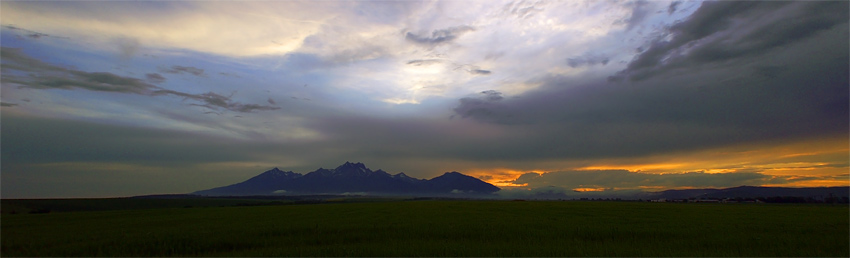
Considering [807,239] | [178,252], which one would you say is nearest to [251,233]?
[178,252]

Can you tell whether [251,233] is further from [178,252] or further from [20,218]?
[20,218]

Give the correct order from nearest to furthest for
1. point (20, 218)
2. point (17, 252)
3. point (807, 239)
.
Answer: point (17, 252) → point (20, 218) → point (807, 239)

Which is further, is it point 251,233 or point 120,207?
point 120,207

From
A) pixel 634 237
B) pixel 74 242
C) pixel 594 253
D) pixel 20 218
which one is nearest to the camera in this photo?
pixel 594 253

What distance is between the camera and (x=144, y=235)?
2036 cm

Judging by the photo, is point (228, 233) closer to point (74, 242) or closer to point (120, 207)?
point (74, 242)

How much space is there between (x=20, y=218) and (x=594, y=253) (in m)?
26.9

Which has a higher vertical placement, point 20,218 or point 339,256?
point 20,218

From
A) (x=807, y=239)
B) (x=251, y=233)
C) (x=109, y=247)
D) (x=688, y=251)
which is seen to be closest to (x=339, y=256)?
(x=251, y=233)

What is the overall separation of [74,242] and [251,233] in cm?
767

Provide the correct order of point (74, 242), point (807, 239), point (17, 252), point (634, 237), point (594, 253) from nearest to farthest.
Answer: point (17, 252) < point (594, 253) < point (74, 242) < point (807, 239) < point (634, 237)

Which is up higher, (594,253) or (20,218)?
(20,218)

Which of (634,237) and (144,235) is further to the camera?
(634,237)

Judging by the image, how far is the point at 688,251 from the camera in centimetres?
1750
